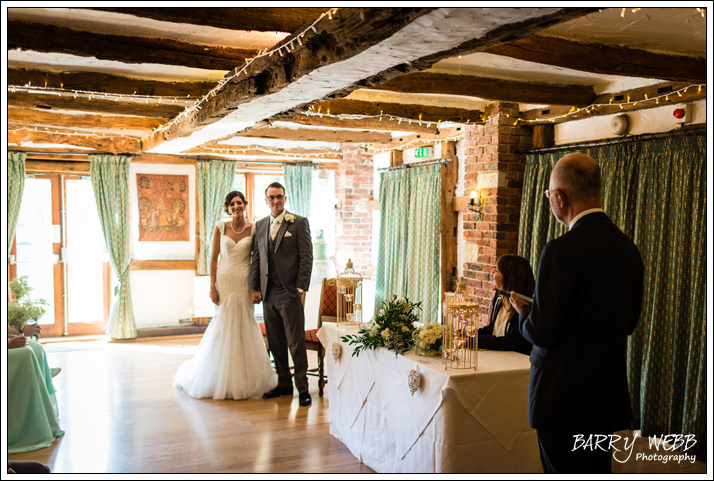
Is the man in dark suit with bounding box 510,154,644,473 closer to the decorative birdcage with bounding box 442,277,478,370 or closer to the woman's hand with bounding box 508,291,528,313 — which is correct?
the woman's hand with bounding box 508,291,528,313

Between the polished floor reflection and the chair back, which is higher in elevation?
the chair back

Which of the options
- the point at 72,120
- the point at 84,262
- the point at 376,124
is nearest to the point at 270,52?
Result: the point at 376,124

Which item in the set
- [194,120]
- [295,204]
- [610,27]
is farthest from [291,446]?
[295,204]

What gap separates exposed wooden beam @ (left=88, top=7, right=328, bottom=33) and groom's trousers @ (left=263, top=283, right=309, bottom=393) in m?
2.43

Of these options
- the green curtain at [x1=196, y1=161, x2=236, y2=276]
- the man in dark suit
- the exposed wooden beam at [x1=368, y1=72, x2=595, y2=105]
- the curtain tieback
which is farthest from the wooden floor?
the green curtain at [x1=196, y1=161, x2=236, y2=276]

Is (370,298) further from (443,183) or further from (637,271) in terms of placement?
(637,271)

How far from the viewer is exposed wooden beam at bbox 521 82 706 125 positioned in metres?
4.00

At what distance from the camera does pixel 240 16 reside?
9.72 ft

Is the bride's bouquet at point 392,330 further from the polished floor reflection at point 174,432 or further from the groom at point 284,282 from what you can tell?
the groom at point 284,282

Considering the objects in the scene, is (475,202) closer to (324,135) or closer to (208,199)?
(324,135)

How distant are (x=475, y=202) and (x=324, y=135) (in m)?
2.42

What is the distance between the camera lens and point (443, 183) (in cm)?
649

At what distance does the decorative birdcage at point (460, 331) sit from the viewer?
2869 millimetres

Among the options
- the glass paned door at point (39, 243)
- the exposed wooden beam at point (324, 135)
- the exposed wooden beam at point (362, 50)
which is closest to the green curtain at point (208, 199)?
the exposed wooden beam at point (324, 135)
